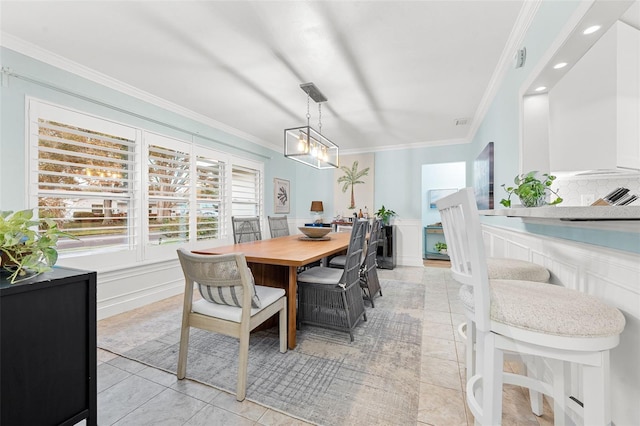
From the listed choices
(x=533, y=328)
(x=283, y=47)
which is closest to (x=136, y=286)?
(x=283, y=47)

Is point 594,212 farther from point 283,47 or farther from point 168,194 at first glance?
point 168,194

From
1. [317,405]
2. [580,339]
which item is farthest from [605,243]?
[317,405]

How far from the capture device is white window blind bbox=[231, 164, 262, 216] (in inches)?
183

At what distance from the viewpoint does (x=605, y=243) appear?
111cm

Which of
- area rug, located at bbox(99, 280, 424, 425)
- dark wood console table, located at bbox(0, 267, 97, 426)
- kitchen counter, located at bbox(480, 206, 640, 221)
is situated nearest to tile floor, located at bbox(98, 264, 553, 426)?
area rug, located at bbox(99, 280, 424, 425)

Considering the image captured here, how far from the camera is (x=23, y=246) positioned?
0.96m

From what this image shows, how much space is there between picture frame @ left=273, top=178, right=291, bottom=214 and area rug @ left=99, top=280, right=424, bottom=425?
3248 mm

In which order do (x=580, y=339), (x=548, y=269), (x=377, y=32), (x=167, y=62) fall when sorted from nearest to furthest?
(x=580, y=339) → (x=548, y=269) → (x=377, y=32) → (x=167, y=62)

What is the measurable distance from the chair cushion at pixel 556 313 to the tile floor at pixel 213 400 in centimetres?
83

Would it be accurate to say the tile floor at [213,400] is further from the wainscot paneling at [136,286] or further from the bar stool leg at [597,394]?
the wainscot paneling at [136,286]

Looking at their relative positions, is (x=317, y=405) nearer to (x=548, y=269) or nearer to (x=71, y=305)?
(x=71, y=305)

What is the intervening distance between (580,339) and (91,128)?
384cm

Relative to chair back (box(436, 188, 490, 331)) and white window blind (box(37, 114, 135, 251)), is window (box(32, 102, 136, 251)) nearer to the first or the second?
white window blind (box(37, 114, 135, 251))

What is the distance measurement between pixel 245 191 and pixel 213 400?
3.73 meters
